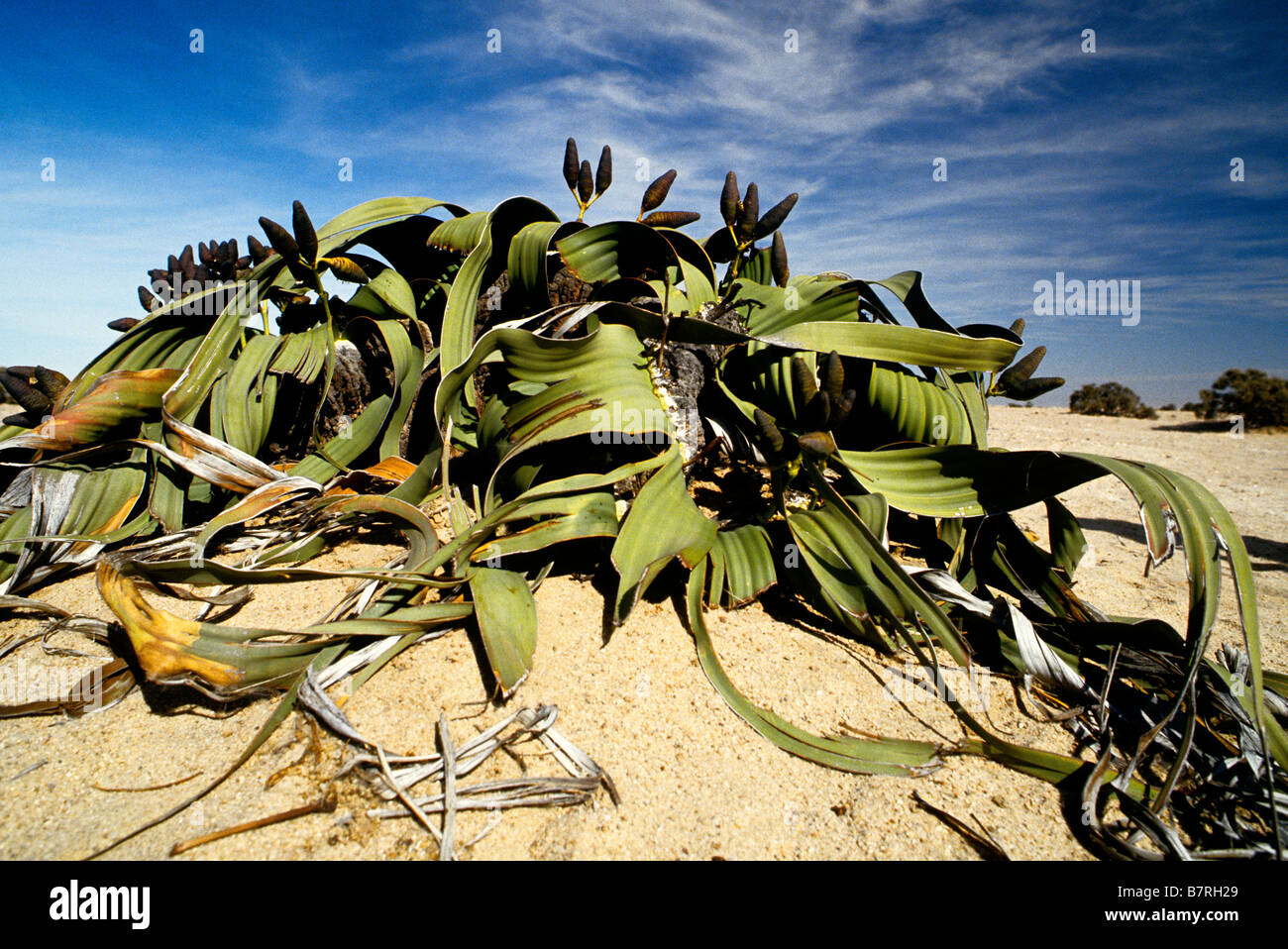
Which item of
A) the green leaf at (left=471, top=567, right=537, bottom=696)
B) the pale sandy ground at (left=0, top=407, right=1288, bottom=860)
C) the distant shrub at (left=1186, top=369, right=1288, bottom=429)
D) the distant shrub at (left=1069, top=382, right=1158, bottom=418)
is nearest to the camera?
the pale sandy ground at (left=0, top=407, right=1288, bottom=860)

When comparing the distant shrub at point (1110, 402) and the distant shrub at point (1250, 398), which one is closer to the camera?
the distant shrub at point (1250, 398)

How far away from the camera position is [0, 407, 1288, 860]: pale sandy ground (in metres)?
0.92

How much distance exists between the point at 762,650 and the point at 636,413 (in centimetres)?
62

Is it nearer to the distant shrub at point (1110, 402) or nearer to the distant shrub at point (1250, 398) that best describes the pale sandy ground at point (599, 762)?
the distant shrub at point (1250, 398)

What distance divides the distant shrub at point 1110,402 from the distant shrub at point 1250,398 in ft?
4.20

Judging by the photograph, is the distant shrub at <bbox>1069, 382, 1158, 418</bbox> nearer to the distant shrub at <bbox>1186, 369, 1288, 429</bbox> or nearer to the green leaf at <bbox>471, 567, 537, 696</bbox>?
the distant shrub at <bbox>1186, 369, 1288, 429</bbox>

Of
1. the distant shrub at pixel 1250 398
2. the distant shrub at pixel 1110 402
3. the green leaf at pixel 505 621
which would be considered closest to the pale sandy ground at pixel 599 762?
the green leaf at pixel 505 621

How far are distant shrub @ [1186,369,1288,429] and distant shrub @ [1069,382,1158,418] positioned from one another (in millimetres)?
1280

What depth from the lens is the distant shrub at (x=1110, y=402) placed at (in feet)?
34.1

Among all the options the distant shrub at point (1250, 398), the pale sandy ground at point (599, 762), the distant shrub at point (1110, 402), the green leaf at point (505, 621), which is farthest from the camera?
the distant shrub at point (1110, 402)

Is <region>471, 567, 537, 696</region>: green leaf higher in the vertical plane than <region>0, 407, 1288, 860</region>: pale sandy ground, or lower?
higher

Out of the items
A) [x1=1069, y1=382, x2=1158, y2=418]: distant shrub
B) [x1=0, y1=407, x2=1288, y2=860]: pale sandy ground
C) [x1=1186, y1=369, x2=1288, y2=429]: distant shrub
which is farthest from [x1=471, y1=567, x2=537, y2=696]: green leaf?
[x1=1069, y1=382, x2=1158, y2=418]: distant shrub

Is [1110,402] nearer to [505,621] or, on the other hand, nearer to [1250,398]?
[1250,398]
